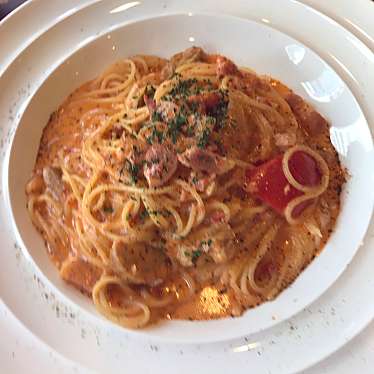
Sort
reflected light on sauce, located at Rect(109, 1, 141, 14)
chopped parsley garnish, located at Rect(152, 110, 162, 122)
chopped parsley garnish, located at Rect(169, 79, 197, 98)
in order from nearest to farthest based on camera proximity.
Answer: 1. chopped parsley garnish, located at Rect(152, 110, 162, 122)
2. chopped parsley garnish, located at Rect(169, 79, 197, 98)
3. reflected light on sauce, located at Rect(109, 1, 141, 14)

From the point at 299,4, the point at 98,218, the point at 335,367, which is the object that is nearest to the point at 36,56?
the point at 98,218

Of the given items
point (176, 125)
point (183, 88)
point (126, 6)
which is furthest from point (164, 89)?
point (126, 6)

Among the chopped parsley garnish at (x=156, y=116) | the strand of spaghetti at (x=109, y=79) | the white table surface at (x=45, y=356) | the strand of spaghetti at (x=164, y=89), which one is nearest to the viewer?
the white table surface at (x=45, y=356)

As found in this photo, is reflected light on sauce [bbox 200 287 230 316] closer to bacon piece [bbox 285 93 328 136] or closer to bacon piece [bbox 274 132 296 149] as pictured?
bacon piece [bbox 274 132 296 149]

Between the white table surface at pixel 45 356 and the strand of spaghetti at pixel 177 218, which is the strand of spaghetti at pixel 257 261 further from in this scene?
the white table surface at pixel 45 356

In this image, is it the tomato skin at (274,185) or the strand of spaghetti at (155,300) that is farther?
the tomato skin at (274,185)

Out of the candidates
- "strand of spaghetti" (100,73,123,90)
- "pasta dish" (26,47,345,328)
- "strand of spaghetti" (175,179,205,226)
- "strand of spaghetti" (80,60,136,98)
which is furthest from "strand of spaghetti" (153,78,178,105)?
"strand of spaghetti" (175,179,205,226)

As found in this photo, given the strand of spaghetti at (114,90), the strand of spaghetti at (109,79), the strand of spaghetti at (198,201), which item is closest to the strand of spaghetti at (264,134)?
the strand of spaghetti at (198,201)

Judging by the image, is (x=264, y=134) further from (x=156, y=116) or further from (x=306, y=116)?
(x=156, y=116)
